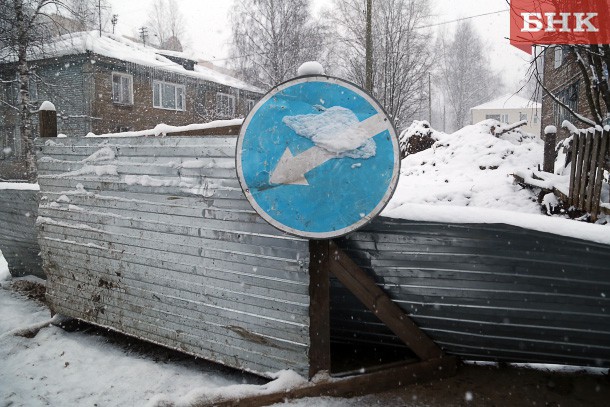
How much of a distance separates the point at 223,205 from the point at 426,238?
1.31 m

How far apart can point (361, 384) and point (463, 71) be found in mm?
50412

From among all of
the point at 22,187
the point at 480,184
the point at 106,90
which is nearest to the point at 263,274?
the point at 22,187

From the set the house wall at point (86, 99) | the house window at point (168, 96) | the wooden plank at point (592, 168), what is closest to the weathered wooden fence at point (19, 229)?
the wooden plank at point (592, 168)

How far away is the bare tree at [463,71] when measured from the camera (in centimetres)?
4647

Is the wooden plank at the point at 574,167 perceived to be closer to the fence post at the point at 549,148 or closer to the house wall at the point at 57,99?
the fence post at the point at 549,148

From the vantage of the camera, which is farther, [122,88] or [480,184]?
[122,88]

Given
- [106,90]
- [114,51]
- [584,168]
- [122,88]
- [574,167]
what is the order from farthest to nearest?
[122,88], [114,51], [106,90], [574,167], [584,168]

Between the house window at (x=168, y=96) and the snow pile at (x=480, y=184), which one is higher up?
the house window at (x=168, y=96)

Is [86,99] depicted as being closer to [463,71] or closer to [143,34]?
[143,34]

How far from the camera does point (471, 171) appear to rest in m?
9.03

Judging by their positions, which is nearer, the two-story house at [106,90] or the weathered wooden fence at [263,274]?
the weathered wooden fence at [263,274]

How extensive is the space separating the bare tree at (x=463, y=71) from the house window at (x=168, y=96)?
1258 inches

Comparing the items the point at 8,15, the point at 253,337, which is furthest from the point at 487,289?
the point at 8,15

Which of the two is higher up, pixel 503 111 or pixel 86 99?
pixel 503 111
